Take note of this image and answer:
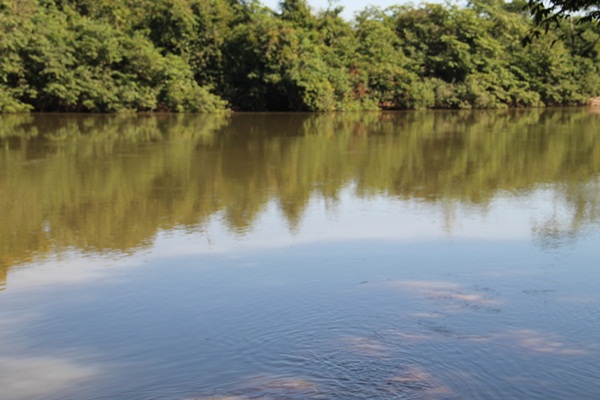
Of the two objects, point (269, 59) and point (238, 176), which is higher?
point (269, 59)

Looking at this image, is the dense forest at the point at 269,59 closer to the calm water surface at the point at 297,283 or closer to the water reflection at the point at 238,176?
the water reflection at the point at 238,176

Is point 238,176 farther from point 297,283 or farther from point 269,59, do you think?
point 269,59

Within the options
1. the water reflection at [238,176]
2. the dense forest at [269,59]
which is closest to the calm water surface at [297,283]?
the water reflection at [238,176]

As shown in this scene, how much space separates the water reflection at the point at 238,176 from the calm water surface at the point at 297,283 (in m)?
0.06

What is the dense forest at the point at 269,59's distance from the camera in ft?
93.5

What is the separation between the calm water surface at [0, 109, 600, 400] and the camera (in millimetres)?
3912

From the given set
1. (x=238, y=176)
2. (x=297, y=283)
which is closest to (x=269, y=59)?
(x=238, y=176)

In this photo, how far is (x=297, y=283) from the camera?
563 centimetres

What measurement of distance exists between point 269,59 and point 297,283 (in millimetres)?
28233

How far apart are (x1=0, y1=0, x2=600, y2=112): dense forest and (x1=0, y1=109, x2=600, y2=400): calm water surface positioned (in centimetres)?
1634

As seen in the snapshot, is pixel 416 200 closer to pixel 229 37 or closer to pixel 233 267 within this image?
pixel 233 267

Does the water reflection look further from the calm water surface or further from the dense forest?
the dense forest

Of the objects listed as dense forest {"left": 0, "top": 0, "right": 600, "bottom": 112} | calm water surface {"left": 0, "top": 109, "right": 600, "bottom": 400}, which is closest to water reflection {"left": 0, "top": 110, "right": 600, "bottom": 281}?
calm water surface {"left": 0, "top": 109, "right": 600, "bottom": 400}

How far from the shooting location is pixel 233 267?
6.10 m
